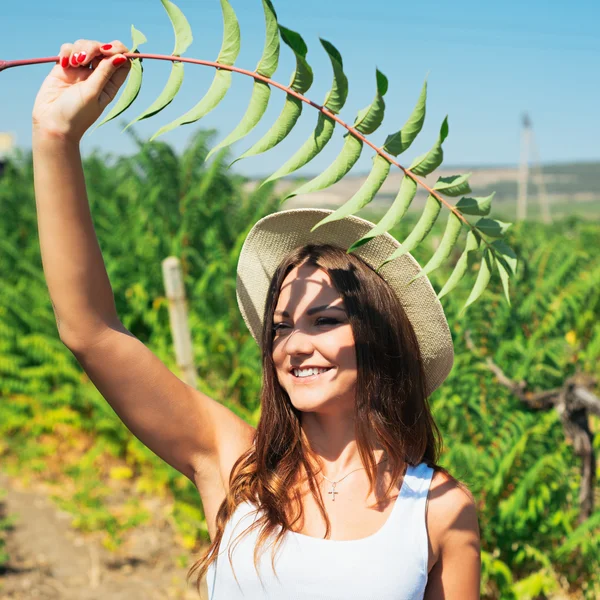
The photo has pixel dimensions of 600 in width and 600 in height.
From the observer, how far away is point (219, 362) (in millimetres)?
4535

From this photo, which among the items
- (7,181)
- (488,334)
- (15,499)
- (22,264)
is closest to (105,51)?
(488,334)

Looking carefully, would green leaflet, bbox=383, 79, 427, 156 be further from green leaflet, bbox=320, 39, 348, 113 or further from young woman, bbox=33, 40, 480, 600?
young woman, bbox=33, 40, 480, 600

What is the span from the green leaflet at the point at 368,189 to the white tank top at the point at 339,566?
654 millimetres

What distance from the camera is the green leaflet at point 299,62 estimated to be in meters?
1.01

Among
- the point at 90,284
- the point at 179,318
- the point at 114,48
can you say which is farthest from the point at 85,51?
the point at 179,318

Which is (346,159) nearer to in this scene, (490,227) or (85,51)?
(490,227)

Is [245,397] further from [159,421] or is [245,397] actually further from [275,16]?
[275,16]

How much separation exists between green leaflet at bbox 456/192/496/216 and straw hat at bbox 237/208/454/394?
1.22 feet

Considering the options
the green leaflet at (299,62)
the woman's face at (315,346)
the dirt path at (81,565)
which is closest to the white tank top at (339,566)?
the woman's face at (315,346)

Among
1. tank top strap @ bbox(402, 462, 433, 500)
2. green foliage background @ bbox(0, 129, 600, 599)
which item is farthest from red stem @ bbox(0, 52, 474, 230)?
green foliage background @ bbox(0, 129, 600, 599)

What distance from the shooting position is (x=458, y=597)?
1504 mm

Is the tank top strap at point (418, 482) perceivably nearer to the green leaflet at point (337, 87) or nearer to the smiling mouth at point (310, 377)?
the smiling mouth at point (310, 377)

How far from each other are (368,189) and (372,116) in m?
0.11

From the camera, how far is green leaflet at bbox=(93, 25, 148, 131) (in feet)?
3.58
